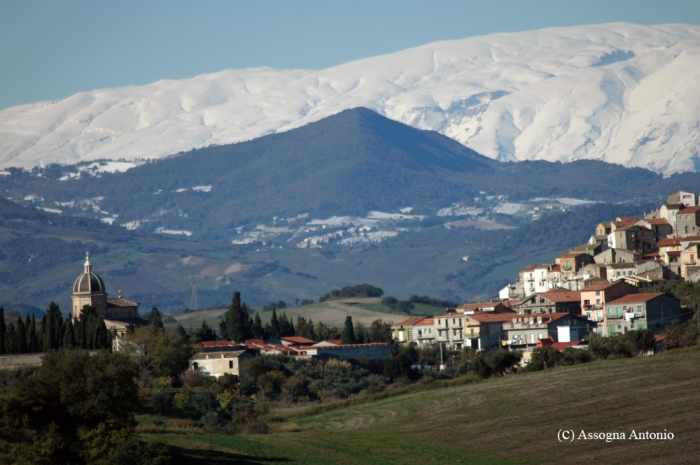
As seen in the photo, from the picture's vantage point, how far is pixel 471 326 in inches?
4867

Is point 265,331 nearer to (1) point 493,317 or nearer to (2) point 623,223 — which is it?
(1) point 493,317

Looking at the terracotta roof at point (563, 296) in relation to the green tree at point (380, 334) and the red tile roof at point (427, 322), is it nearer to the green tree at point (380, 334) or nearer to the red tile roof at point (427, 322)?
the red tile roof at point (427, 322)

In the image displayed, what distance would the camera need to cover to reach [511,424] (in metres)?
62.2

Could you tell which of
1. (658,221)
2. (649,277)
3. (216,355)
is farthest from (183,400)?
(658,221)

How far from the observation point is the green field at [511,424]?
54094mm

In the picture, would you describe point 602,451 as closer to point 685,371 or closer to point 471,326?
point 685,371

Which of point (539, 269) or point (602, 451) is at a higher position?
point (539, 269)

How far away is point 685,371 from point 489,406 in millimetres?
10322

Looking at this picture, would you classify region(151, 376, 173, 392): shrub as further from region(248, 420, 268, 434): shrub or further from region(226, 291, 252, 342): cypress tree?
region(226, 291, 252, 342): cypress tree

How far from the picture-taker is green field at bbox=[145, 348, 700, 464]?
54.1 metres

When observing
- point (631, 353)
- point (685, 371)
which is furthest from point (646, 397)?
point (631, 353)

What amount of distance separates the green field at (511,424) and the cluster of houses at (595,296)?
100 feet

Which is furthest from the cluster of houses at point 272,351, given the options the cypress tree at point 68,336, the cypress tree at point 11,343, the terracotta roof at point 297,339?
the cypress tree at point 11,343

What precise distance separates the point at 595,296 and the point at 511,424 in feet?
187
